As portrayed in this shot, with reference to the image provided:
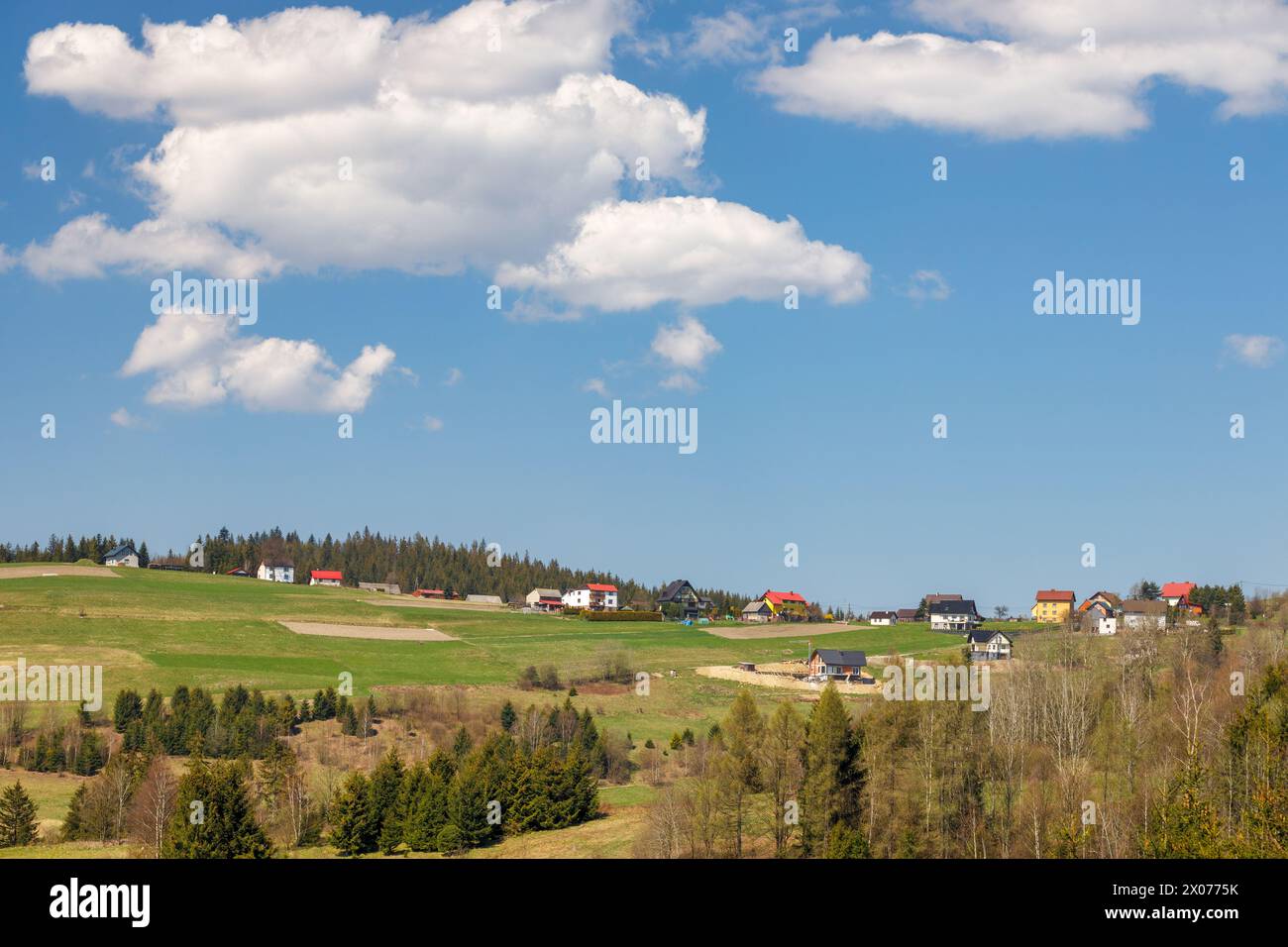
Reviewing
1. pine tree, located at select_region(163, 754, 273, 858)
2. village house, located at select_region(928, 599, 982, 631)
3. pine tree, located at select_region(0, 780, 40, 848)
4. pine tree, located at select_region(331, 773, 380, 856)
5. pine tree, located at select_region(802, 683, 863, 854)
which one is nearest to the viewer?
pine tree, located at select_region(163, 754, 273, 858)

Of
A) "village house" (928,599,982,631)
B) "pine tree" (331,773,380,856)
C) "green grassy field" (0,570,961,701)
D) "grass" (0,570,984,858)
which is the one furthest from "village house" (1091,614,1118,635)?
"pine tree" (331,773,380,856)

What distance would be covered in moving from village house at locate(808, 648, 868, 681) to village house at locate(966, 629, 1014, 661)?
1935cm

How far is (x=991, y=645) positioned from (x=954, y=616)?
1455 inches

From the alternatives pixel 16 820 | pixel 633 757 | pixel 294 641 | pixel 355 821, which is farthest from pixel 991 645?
pixel 16 820

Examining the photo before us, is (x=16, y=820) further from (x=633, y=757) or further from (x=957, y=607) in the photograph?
(x=957, y=607)

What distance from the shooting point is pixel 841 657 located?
478 ft

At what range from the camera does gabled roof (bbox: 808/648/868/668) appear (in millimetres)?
143750

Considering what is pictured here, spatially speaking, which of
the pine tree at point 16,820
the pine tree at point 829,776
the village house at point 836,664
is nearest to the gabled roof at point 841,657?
the village house at point 836,664

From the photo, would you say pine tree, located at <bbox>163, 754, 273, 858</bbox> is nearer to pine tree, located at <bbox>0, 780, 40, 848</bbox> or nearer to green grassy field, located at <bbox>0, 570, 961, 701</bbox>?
pine tree, located at <bbox>0, 780, 40, 848</bbox>

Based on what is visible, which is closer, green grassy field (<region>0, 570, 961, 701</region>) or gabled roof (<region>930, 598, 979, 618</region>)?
green grassy field (<region>0, 570, 961, 701</region>)

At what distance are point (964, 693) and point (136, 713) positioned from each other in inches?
3050
